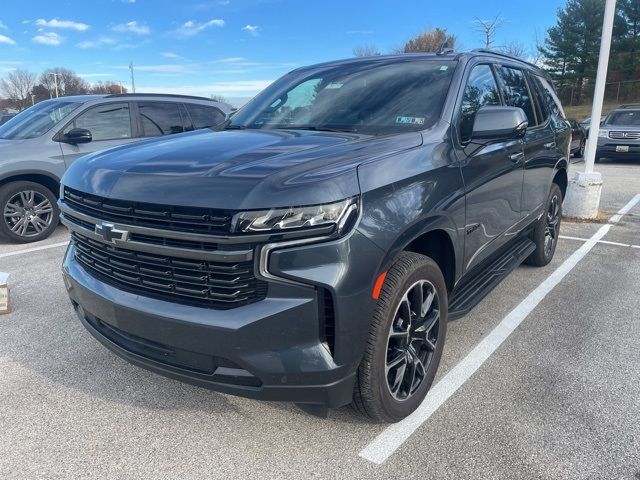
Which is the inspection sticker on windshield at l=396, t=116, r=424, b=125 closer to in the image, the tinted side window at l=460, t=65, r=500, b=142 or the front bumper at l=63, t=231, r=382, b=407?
the tinted side window at l=460, t=65, r=500, b=142

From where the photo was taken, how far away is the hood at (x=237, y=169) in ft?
6.91

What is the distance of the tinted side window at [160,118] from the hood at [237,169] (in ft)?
15.8

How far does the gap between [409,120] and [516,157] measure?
1.24m

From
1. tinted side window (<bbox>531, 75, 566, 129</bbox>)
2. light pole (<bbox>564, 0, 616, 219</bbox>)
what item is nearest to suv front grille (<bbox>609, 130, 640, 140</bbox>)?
light pole (<bbox>564, 0, 616, 219</bbox>)

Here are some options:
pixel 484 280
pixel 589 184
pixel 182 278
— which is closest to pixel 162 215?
pixel 182 278

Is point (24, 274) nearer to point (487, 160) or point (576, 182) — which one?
point (487, 160)

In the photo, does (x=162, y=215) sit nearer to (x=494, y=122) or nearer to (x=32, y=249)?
(x=494, y=122)

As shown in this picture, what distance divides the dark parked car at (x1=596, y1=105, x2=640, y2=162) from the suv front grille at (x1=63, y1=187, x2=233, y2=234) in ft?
52.2

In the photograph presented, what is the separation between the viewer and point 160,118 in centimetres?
764

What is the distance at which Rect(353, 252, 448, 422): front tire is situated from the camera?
236 centimetres

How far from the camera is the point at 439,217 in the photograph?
2756mm

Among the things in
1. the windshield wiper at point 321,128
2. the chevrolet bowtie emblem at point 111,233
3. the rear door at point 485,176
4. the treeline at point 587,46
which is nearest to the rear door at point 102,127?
the windshield wiper at point 321,128

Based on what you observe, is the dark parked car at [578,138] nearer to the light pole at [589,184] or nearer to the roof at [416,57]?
the light pole at [589,184]

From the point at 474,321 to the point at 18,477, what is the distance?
3.14 meters
